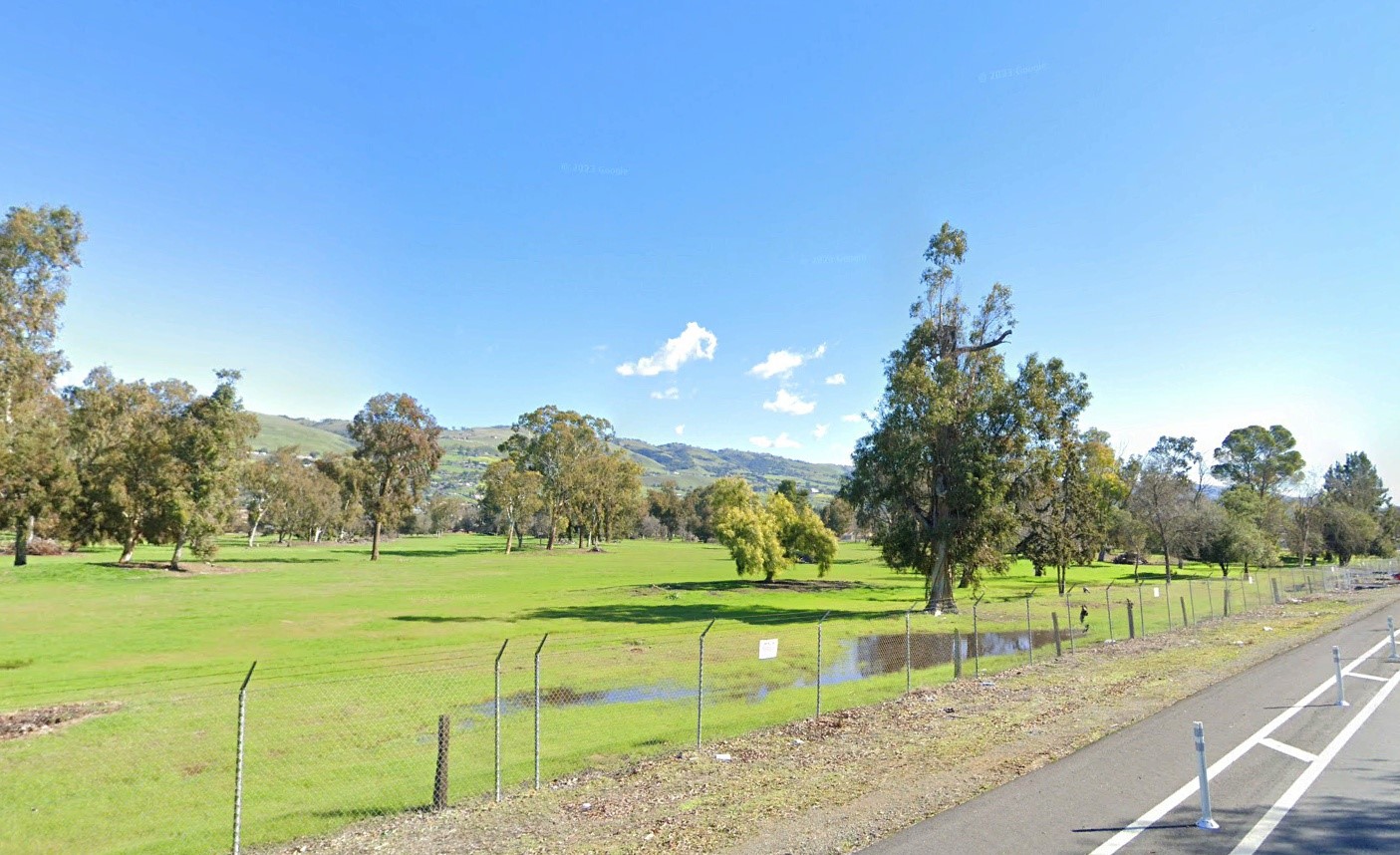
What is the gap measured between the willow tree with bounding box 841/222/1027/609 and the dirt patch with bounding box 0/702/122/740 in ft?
103

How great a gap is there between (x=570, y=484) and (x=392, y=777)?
88.1 m

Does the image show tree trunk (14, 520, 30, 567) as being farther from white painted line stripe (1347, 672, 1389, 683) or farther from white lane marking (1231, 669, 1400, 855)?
white painted line stripe (1347, 672, 1389, 683)

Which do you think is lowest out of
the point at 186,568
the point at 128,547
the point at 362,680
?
the point at 186,568

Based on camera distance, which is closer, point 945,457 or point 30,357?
point 945,457

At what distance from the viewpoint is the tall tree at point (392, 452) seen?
78.1m

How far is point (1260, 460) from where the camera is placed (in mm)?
117125

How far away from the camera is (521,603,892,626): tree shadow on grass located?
34500mm

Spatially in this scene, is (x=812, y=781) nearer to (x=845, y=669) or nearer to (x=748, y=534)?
(x=845, y=669)

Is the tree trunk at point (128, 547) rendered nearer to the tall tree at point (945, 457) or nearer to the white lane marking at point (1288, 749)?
the tall tree at point (945, 457)

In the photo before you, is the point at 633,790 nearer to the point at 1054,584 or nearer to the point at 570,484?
the point at 1054,584

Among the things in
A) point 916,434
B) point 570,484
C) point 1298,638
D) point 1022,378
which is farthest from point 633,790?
point 570,484

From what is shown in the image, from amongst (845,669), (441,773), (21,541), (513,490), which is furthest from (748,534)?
(21,541)

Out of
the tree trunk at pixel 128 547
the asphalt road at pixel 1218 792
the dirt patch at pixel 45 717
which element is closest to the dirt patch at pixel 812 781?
the asphalt road at pixel 1218 792

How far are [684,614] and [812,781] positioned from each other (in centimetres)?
2657
